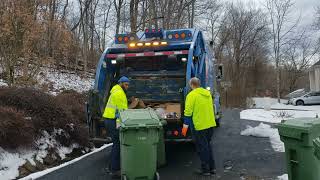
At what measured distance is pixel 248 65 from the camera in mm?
53500

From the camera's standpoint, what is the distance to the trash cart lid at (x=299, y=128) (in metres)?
4.99

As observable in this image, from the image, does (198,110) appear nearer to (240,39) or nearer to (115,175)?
(115,175)

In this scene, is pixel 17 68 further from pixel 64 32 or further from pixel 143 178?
pixel 143 178

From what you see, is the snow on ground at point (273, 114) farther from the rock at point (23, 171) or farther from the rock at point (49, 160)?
the rock at point (23, 171)

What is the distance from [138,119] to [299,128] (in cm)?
218

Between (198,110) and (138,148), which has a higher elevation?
(198,110)

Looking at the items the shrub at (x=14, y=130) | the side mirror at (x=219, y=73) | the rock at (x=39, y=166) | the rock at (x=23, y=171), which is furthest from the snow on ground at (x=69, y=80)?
the rock at (x=23, y=171)

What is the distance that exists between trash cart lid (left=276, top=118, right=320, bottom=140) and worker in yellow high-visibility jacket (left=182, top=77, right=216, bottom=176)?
1567mm

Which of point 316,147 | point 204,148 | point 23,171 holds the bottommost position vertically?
point 23,171

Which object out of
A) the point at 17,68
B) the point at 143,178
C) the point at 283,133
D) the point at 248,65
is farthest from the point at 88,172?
the point at 248,65

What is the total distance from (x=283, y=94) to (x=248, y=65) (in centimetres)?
1224

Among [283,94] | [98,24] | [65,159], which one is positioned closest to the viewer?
[65,159]

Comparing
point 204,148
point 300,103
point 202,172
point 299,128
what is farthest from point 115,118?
point 300,103

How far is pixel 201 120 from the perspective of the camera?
6789 mm
